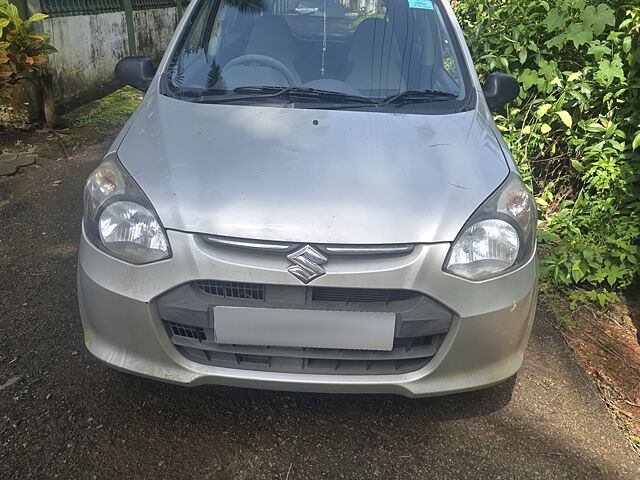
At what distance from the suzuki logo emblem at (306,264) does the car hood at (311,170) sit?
0.04m

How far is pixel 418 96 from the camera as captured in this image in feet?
8.37

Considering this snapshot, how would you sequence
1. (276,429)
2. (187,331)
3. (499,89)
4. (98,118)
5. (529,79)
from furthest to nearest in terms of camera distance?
(98,118) → (529,79) → (499,89) → (276,429) → (187,331)

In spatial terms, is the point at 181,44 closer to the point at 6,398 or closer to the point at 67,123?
the point at 6,398

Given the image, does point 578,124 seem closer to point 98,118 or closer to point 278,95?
point 278,95

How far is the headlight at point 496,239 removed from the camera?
1.82 m

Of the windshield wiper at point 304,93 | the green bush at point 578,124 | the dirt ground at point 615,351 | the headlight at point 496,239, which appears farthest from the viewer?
the green bush at point 578,124

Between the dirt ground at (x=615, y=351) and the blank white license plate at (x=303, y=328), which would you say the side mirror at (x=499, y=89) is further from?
the blank white license plate at (x=303, y=328)

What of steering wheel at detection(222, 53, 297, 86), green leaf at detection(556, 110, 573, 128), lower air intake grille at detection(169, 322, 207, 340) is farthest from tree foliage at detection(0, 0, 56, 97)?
green leaf at detection(556, 110, 573, 128)

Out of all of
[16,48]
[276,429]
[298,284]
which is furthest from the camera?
[16,48]

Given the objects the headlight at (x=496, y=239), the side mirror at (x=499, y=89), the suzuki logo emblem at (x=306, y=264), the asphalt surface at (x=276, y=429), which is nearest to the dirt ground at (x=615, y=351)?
the asphalt surface at (x=276, y=429)

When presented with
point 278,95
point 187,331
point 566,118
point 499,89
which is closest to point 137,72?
point 278,95

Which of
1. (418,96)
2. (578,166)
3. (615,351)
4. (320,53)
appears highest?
(320,53)

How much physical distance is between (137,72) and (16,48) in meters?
2.46

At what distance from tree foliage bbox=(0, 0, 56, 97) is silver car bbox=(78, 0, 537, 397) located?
3.12 m
